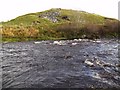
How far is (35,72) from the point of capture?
79.1 ft

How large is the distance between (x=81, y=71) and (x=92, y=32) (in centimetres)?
4857

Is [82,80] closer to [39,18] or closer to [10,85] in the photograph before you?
[10,85]

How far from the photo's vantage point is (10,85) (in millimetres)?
19688

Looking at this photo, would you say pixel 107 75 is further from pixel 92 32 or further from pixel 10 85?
pixel 92 32

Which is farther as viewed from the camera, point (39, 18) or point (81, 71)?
point (39, 18)

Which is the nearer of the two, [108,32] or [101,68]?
[101,68]

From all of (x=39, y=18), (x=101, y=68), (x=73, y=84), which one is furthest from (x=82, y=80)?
(x=39, y=18)

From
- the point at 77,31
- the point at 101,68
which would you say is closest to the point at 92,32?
the point at 77,31

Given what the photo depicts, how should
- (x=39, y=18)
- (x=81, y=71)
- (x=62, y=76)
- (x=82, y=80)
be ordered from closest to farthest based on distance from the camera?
(x=82, y=80) < (x=62, y=76) < (x=81, y=71) < (x=39, y=18)

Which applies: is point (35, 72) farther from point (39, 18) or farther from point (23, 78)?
point (39, 18)

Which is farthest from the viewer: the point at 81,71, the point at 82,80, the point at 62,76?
the point at 81,71

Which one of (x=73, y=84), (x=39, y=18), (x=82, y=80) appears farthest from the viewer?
(x=39, y=18)

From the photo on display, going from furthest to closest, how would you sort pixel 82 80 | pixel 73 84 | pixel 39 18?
pixel 39 18 < pixel 82 80 < pixel 73 84

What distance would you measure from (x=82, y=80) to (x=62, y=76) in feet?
7.23
